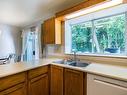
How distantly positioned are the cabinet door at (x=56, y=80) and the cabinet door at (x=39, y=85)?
126 mm

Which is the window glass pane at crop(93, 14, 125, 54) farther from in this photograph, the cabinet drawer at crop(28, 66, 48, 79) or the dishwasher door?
the cabinet drawer at crop(28, 66, 48, 79)

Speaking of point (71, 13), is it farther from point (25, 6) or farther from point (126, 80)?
point (126, 80)

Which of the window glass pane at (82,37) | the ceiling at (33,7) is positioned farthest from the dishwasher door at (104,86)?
the ceiling at (33,7)

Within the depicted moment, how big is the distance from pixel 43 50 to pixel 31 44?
3.62 feet

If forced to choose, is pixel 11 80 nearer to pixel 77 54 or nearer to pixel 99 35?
pixel 77 54

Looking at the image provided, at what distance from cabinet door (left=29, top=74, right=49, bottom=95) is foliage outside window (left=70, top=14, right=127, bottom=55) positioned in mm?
1210

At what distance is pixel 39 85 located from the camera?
2312 millimetres

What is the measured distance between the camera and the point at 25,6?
2939 mm

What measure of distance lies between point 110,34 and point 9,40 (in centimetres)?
391

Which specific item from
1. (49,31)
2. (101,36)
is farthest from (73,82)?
(49,31)

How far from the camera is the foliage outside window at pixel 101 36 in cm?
238

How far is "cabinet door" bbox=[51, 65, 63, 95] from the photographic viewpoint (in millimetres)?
2359

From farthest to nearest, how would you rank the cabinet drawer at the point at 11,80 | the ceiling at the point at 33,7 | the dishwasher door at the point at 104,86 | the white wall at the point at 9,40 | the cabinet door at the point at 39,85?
the white wall at the point at 9,40 < the ceiling at the point at 33,7 < the cabinet door at the point at 39,85 < the cabinet drawer at the point at 11,80 < the dishwasher door at the point at 104,86

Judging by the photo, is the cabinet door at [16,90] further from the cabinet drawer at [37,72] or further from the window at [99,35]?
the window at [99,35]
